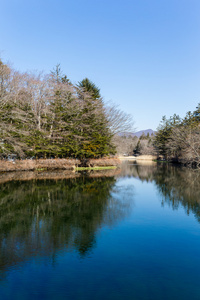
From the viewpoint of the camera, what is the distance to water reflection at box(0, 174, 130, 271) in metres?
6.02

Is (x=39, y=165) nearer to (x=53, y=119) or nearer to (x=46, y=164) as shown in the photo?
(x=46, y=164)

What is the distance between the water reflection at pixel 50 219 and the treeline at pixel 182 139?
27.7 meters

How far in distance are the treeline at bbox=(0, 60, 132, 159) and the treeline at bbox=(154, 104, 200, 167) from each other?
16075 mm

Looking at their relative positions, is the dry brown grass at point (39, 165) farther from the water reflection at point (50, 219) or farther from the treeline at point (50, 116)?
the water reflection at point (50, 219)

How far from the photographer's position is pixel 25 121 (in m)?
27.6

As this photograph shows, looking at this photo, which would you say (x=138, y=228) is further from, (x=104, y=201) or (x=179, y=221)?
(x=104, y=201)

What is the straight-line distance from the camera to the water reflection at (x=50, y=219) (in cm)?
602

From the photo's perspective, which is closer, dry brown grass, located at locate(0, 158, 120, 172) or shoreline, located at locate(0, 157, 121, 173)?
dry brown grass, located at locate(0, 158, 120, 172)

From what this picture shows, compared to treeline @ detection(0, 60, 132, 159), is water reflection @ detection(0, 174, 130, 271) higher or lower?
lower

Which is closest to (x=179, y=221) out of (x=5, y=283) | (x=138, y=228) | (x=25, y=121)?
(x=138, y=228)

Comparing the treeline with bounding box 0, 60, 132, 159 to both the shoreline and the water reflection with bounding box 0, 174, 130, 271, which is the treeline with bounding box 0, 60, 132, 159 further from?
the water reflection with bounding box 0, 174, 130, 271

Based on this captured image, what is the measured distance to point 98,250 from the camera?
6.04 metres

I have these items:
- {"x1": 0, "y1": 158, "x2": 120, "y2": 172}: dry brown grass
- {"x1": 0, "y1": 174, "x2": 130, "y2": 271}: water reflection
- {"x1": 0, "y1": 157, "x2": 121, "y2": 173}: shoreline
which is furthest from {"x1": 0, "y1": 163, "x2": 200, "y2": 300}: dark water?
{"x1": 0, "y1": 157, "x2": 121, "y2": 173}: shoreline

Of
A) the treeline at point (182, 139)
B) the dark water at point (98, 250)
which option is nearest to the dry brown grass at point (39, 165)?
the dark water at point (98, 250)
